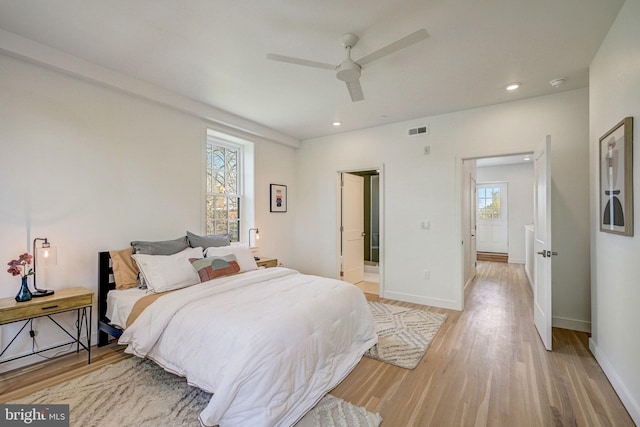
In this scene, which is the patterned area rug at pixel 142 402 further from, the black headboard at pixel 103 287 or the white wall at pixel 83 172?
the white wall at pixel 83 172

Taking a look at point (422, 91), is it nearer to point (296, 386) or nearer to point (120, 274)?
point (296, 386)

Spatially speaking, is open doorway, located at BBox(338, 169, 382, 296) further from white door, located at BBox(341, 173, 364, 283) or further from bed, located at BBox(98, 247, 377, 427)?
bed, located at BBox(98, 247, 377, 427)

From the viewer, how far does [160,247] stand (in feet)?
10.3

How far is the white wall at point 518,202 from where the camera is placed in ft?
25.4

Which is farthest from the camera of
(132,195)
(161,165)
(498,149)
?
(498,149)

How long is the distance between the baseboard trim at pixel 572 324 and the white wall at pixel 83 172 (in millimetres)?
4560

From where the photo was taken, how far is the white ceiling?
2.05 meters

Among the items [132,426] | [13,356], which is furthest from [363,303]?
[13,356]

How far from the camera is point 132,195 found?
3.22 m

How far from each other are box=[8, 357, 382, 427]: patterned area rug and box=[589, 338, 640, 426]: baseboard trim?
160 cm

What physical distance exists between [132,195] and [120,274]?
88 cm

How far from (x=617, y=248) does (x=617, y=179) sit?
0.50 m

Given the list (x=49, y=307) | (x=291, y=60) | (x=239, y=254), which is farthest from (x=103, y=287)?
(x=291, y=60)

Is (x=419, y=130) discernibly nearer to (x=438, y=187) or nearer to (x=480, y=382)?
(x=438, y=187)
